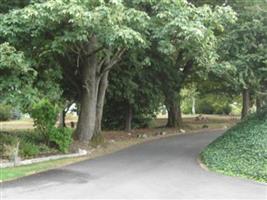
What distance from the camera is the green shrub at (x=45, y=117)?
16.4 m

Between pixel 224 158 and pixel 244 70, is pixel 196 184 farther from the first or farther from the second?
pixel 244 70

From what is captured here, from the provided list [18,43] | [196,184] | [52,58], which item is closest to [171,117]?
[52,58]

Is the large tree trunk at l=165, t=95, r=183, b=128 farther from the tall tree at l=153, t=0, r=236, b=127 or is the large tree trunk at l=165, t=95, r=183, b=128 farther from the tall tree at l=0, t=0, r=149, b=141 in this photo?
the tall tree at l=153, t=0, r=236, b=127

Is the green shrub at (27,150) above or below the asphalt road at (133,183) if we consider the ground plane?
above

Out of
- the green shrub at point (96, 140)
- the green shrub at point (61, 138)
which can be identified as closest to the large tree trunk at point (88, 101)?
the green shrub at point (96, 140)

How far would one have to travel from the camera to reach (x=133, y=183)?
437 inches

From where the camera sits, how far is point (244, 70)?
17609 mm

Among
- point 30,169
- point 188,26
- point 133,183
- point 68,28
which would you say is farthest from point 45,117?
point 133,183

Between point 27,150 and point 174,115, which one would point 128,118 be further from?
Answer: point 27,150

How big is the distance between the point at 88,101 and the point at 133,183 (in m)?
8.43

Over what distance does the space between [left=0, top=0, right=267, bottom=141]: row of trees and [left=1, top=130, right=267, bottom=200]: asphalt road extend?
293 centimetres

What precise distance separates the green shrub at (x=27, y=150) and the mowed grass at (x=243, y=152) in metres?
5.45

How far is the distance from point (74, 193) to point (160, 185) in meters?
2.17

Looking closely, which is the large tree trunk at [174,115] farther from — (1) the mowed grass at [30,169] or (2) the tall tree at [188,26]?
(1) the mowed grass at [30,169]
